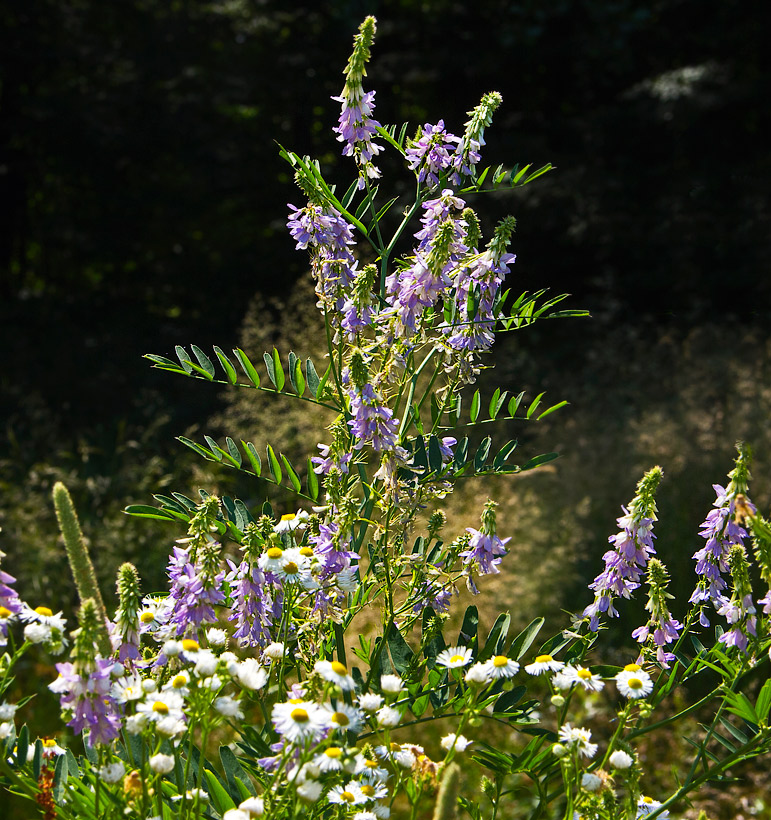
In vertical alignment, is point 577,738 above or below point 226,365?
below

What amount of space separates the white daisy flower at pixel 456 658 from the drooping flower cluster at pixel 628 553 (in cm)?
21

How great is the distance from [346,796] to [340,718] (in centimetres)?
21

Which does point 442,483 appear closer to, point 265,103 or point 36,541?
point 36,541

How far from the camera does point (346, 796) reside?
4.00 ft

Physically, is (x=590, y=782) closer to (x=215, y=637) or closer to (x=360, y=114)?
(x=215, y=637)

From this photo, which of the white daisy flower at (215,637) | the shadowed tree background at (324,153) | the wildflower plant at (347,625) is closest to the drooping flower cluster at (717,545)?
the wildflower plant at (347,625)

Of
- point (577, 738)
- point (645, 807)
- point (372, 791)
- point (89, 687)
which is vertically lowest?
point (645, 807)

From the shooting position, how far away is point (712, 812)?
304 centimetres

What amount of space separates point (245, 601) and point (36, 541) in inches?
124

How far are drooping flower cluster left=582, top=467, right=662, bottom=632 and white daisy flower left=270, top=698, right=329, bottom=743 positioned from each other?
0.53 m

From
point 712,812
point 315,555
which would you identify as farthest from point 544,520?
point 315,555

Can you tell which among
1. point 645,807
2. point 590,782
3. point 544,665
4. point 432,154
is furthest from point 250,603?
point 432,154

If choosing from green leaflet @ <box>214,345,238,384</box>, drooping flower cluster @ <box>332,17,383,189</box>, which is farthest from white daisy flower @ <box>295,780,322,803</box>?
drooping flower cluster @ <box>332,17,383,189</box>

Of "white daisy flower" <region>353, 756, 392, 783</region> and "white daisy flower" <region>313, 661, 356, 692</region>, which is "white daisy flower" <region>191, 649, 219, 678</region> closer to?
"white daisy flower" <region>313, 661, 356, 692</region>
